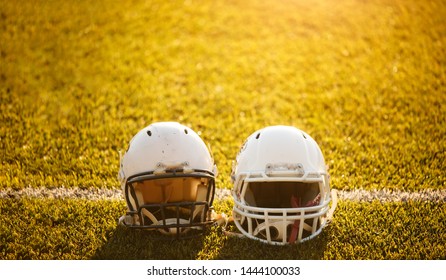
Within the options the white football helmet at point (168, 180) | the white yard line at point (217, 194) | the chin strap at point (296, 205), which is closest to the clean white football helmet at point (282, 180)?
the chin strap at point (296, 205)

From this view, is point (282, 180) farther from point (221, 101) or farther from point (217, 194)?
point (221, 101)

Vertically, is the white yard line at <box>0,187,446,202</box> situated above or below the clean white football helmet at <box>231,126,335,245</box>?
below

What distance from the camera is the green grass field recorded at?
9.82 ft

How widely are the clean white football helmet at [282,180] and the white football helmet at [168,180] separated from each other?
6.7 inches

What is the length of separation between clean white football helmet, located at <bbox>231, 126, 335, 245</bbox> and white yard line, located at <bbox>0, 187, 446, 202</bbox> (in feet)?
1.57

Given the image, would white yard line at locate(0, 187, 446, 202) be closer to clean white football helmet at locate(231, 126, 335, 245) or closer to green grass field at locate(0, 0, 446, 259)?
green grass field at locate(0, 0, 446, 259)

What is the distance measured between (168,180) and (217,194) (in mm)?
514

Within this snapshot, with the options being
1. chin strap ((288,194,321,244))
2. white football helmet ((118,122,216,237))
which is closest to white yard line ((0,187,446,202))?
white football helmet ((118,122,216,237))

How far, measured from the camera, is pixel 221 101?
4.61m

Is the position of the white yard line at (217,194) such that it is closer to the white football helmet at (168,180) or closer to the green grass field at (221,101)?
the green grass field at (221,101)

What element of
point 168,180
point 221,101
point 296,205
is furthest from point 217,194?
point 221,101

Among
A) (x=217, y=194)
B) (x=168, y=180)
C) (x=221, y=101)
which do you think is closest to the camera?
(x=168, y=180)
